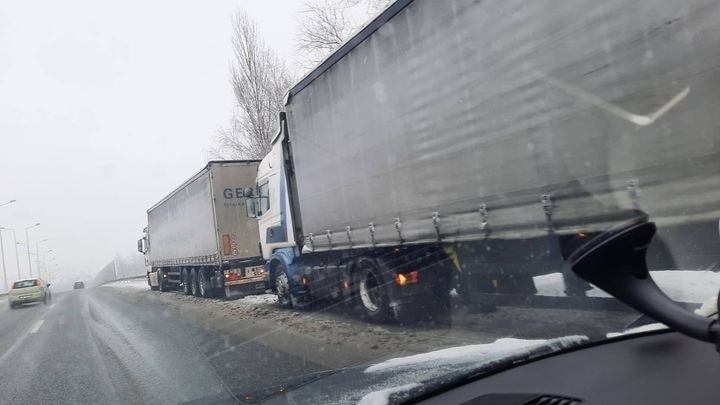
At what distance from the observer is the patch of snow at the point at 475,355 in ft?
10.2

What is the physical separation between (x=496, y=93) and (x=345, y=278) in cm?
441

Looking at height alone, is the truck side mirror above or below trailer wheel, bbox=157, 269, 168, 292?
above

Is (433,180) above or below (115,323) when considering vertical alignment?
above

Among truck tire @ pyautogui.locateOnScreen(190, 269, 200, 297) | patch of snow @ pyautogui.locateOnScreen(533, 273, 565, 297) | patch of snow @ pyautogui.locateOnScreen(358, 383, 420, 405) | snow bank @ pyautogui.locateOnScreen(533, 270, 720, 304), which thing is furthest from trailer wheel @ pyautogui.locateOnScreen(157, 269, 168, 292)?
patch of snow @ pyautogui.locateOnScreen(358, 383, 420, 405)

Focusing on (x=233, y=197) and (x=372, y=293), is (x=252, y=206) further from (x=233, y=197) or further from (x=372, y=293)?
(x=372, y=293)

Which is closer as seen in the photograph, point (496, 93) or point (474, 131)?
point (496, 93)

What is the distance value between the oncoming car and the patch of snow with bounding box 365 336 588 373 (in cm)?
2733

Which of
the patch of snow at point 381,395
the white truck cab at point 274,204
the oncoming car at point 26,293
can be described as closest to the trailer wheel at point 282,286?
the white truck cab at point 274,204

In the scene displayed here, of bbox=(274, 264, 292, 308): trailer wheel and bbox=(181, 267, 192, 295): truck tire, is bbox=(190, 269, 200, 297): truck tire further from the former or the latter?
bbox=(274, 264, 292, 308): trailer wheel

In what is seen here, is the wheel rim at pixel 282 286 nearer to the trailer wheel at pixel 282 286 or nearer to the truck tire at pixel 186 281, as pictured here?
the trailer wheel at pixel 282 286

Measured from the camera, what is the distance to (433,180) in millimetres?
6309

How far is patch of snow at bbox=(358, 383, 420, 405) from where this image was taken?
8.39 feet

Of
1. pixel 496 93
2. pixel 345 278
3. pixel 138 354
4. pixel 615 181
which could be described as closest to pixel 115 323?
pixel 138 354

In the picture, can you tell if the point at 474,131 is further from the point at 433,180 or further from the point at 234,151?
the point at 234,151
